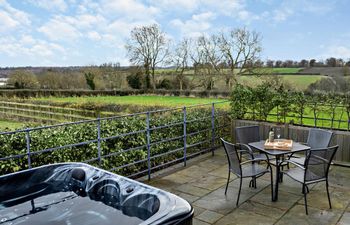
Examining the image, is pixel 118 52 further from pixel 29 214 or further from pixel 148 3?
pixel 29 214

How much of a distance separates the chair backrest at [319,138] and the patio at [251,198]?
0.58m

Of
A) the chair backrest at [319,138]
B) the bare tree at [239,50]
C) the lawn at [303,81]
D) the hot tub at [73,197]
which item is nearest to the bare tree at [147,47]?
the bare tree at [239,50]

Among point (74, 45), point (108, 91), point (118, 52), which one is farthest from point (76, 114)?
point (118, 52)

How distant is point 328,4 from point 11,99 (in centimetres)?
1766

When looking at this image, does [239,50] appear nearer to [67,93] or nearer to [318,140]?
→ [67,93]

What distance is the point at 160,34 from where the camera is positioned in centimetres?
2347

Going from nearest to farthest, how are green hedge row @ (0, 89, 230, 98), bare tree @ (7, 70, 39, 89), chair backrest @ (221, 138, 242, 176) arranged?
chair backrest @ (221, 138, 242, 176) < green hedge row @ (0, 89, 230, 98) < bare tree @ (7, 70, 39, 89)

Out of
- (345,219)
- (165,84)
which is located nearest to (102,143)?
(345,219)

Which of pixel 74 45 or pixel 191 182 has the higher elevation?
pixel 74 45

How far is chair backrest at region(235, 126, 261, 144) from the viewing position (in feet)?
14.2

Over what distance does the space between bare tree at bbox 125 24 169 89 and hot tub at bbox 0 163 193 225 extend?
1993 cm

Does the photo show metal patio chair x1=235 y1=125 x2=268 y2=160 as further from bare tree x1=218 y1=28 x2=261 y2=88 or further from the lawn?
bare tree x1=218 y1=28 x2=261 y2=88

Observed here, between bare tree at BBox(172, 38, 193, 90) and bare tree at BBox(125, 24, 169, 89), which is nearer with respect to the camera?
bare tree at BBox(172, 38, 193, 90)

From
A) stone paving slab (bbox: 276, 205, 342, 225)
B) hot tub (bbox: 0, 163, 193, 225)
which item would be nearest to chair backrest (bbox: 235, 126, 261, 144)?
stone paving slab (bbox: 276, 205, 342, 225)
